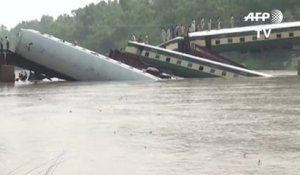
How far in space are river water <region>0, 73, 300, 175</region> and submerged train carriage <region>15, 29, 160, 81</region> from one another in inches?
666

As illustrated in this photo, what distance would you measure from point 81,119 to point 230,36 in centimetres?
2814

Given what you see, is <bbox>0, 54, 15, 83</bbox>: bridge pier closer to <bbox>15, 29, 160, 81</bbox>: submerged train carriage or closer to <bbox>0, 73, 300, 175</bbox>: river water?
<bbox>15, 29, 160, 81</bbox>: submerged train carriage

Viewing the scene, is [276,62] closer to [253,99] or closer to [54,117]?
[253,99]

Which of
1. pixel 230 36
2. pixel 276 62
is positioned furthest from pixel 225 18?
pixel 230 36

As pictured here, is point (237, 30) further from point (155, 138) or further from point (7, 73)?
point (155, 138)

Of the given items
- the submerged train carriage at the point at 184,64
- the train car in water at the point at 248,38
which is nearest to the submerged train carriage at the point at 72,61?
the submerged train carriage at the point at 184,64

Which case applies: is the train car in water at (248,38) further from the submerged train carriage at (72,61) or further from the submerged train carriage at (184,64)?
the submerged train carriage at (72,61)

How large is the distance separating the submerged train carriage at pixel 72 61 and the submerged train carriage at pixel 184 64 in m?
1.73

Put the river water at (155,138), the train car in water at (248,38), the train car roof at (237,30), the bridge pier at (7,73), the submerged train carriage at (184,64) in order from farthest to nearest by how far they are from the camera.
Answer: the train car in water at (248,38), the train car roof at (237,30), the bridge pier at (7,73), the submerged train carriage at (184,64), the river water at (155,138)

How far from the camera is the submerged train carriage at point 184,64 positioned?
33.7m

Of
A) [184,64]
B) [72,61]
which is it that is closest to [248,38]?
[184,64]

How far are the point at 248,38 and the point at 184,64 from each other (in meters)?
7.81

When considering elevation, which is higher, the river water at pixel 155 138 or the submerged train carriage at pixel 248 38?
the submerged train carriage at pixel 248 38

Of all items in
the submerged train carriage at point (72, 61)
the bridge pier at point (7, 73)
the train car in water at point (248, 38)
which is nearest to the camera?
the submerged train carriage at point (72, 61)
